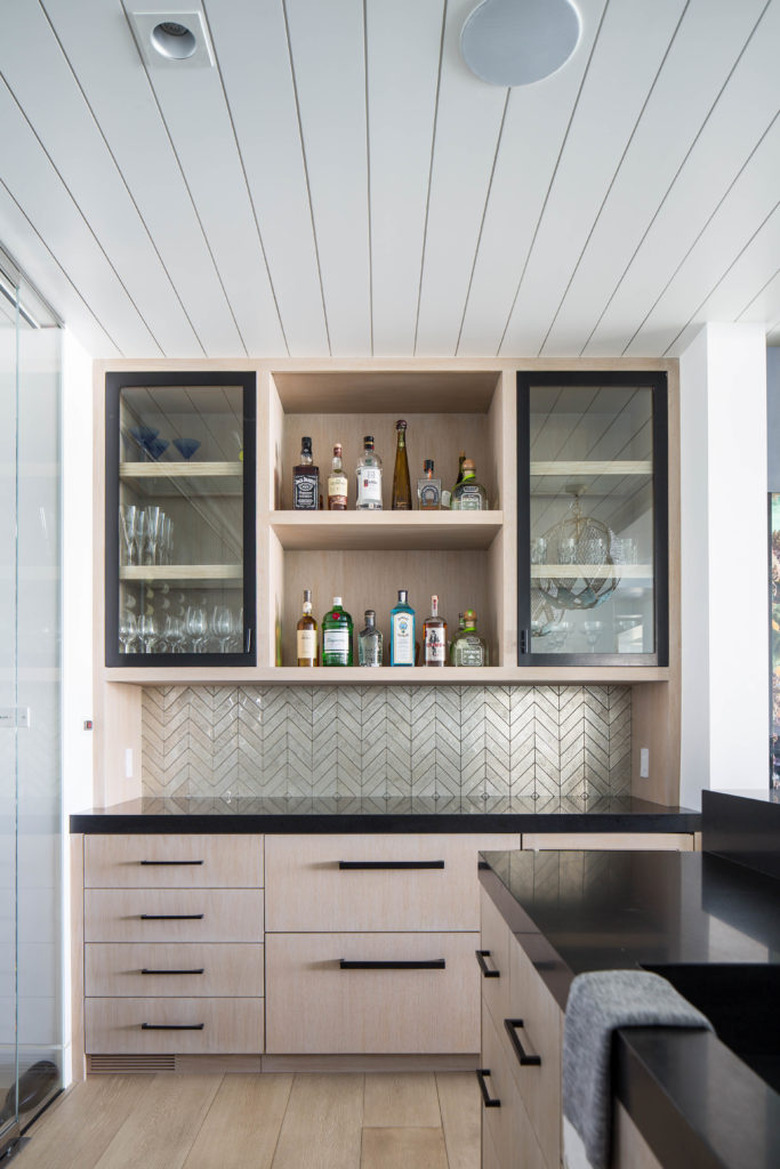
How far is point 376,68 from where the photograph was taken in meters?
1.55

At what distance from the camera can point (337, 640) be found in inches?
117

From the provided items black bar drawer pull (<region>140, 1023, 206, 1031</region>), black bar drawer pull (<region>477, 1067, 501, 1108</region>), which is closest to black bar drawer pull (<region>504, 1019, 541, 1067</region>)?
black bar drawer pull (<region>477, 1067, 501, 1108</region>)

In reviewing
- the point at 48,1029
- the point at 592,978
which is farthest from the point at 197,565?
the point at 592,978

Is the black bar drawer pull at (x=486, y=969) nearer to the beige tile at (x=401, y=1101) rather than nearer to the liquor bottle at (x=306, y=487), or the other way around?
the beige tile at (x=401, y=1101)

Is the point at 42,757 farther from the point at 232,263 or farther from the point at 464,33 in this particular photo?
the point at 464,33

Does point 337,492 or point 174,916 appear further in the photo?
point 337,492

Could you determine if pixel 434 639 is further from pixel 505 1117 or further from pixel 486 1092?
pixel 505 1117

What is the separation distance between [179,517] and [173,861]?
1.08 m

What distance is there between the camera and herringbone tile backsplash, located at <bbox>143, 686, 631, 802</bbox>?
3203 millimetres

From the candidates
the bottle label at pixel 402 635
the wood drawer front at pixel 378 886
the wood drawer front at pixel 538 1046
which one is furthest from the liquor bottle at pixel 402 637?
the wood drawer front at pixel 538 1046

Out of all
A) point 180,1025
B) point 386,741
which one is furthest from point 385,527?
point 180,1025

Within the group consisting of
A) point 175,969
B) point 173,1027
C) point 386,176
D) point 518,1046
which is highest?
point 386,176

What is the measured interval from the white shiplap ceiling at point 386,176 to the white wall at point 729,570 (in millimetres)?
162

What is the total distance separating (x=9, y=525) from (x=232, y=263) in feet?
2.87
